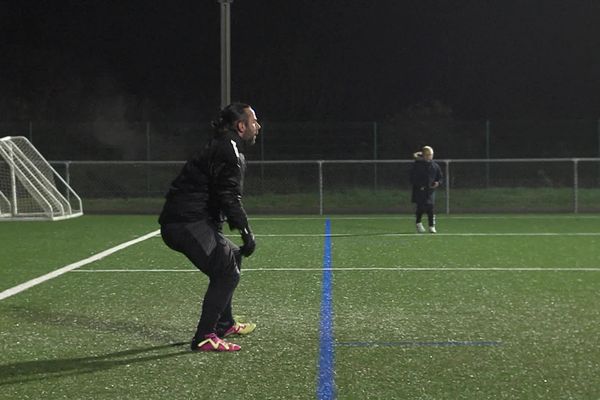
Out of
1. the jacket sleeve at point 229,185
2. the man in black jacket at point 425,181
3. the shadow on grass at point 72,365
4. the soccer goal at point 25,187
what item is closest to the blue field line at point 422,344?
the shadow on grass at point 72,365

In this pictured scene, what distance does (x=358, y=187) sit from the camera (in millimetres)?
25734

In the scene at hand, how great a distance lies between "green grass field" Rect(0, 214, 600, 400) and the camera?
492cm

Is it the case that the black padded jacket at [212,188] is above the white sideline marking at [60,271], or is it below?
above

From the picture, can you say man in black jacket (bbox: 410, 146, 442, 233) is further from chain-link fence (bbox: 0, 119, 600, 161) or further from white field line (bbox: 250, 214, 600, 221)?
chain-link fence (bbox: 0, 119, 600, 161)

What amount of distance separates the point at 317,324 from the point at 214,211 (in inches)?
68.3

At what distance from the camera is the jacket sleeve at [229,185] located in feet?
17.5

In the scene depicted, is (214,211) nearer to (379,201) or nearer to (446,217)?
(446,217)

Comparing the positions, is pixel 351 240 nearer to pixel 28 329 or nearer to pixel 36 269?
pixel 36 269

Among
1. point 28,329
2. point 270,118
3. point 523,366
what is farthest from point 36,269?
→ point 270,118

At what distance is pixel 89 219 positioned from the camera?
67.3ft

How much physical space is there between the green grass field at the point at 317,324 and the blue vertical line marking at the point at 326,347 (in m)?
0.04

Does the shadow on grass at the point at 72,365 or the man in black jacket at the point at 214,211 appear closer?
the shadow on grass at the point at 72,365

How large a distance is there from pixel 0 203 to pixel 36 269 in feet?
36.2

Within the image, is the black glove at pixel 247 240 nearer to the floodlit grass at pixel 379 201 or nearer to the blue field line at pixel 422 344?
the blue field line at pixel 422 344
